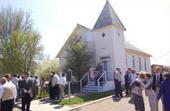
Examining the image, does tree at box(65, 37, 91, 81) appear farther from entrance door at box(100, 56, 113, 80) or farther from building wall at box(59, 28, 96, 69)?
entrance door at box(100, 56, 113, 80)

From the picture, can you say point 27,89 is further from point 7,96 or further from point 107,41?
point 107,41

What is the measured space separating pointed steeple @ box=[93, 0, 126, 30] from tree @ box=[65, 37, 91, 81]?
268cm

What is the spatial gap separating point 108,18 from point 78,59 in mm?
4935

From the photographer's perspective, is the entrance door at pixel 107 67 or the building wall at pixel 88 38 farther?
the building wall at pixel 88 38

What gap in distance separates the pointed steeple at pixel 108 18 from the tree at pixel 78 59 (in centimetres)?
268

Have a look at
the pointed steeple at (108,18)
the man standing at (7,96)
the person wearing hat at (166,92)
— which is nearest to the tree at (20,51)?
the pointed steeple at (108,18)

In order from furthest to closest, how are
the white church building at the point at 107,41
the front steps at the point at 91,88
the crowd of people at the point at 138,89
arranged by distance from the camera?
the white church building at the point at 107,41 → the front steps at the point at 91,88 → the crowd of people at the point at 138,89

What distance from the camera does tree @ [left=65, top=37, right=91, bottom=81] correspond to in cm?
2611

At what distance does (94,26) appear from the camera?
27.2 metres

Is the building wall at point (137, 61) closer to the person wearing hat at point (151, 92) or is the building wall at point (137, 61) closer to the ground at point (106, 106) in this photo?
the ground at point (106, 106)

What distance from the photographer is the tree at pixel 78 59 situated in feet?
85.7

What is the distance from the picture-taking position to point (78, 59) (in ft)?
85.6

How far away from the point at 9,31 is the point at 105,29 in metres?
15.4

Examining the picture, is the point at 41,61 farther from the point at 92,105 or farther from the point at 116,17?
the point at 92,105
